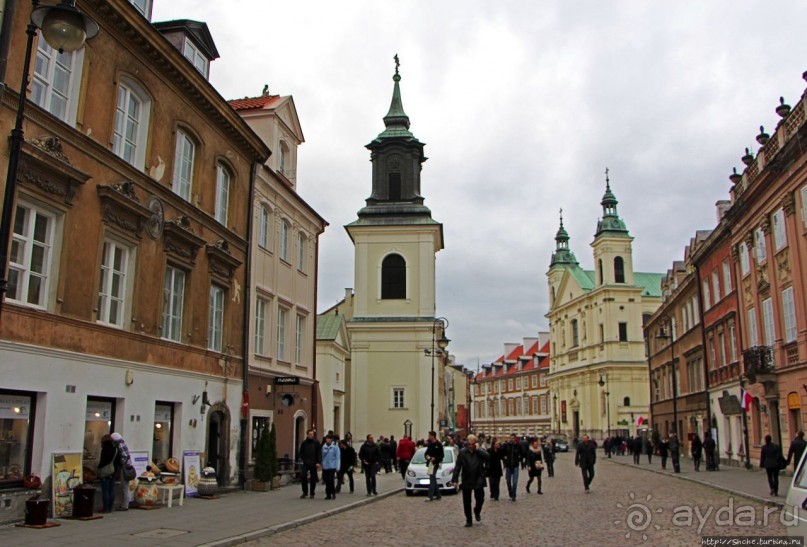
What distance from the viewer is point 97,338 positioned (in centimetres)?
1513

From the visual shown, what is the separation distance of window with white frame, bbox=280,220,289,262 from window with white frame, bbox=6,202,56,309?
41.5 feet

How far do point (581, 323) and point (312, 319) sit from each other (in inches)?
2631

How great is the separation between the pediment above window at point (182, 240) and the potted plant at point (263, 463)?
18.5 feet

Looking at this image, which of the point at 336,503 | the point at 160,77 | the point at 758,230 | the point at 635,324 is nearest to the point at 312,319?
the point at 336,503

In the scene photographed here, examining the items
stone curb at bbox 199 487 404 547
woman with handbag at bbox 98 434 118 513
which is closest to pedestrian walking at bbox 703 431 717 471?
stone curb at bbox 199 487 404 547

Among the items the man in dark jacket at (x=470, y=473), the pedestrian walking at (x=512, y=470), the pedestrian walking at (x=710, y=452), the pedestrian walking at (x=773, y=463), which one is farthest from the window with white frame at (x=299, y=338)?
the pedestrian walking at (x=710, y=452)

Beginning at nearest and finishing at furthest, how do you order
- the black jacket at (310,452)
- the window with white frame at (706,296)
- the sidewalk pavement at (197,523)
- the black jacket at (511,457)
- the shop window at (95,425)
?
1. the sidewalk pavement at (197,523)
2. the shop window at (95,425)
3. the black jacket at (310,452)
4. the black jacket at (511,457)
5. the window with white frame at (706,296)

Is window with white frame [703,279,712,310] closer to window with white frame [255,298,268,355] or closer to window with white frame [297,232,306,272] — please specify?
window with white frame [297,232,306,272]

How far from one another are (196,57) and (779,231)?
20.8 metres

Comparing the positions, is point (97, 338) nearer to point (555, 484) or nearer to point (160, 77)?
point (160, 77)

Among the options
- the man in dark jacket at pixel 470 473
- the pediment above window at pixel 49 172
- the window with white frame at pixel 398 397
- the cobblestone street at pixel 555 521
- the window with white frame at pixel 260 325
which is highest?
the pediment above window at pixel 49 172

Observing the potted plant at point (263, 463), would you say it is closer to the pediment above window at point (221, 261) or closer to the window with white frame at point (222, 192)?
the pediment above window at point (221, 261)

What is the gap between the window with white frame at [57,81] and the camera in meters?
13.7

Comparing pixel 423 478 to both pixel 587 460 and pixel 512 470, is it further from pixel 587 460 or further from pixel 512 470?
pixel 587 460
